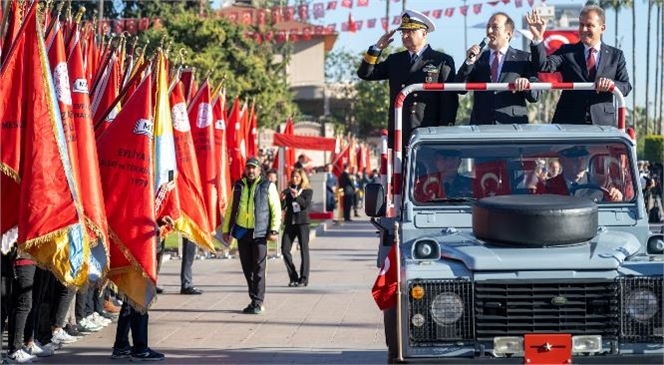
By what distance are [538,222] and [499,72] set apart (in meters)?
2.90

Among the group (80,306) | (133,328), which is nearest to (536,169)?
(133,328)

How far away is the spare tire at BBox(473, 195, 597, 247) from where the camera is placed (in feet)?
28.5

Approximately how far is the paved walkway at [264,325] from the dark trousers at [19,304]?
363 mm

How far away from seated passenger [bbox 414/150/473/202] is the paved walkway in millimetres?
2687

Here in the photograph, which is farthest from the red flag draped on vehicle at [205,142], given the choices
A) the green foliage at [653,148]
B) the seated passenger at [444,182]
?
the green foliage at [653,148]

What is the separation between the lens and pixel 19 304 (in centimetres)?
1217

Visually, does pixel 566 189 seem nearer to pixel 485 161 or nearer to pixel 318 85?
pixel 485 161

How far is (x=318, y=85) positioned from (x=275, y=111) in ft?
135

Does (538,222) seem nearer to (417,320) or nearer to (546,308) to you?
(546,308)

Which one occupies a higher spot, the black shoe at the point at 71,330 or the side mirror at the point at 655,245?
the side mirror at the point at 655,245

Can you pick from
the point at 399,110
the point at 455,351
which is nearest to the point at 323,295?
the point at 399,110

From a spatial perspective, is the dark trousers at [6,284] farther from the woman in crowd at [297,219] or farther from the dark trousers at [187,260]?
the woman in crowd at [297,219]

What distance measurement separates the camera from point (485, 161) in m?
10.1

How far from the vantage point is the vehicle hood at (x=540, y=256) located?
336 inches
